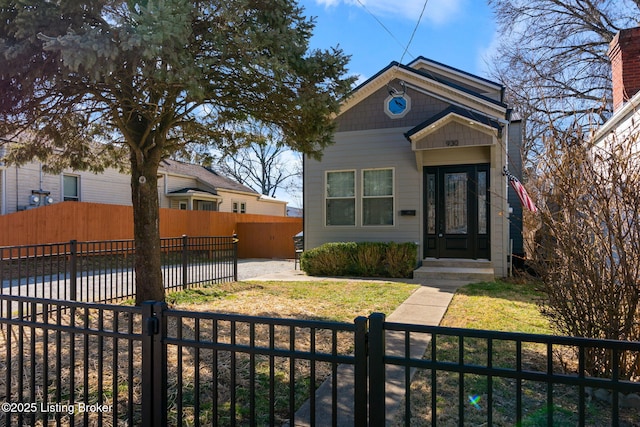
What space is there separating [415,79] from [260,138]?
5316mm

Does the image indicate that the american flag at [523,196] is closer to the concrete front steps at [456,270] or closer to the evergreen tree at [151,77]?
the concrete front steps at [456,270]

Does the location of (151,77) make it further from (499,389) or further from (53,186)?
(53,186)

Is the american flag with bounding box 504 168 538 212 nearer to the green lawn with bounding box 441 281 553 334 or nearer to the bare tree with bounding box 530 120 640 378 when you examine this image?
the green lawn with bounding box 441 281 553 334

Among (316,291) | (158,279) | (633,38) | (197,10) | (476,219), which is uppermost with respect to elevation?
(633,38)

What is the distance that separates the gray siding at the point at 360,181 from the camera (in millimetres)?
10445

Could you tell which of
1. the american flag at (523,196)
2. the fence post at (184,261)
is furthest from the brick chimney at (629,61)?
the fence post at (184,261)

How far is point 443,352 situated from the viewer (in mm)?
4262

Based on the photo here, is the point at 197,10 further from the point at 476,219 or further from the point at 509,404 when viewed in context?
the point at 476,219

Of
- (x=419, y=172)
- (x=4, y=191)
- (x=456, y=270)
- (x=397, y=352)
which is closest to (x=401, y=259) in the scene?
(x=456, y=270)

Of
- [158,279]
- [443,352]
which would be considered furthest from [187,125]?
[443,352]

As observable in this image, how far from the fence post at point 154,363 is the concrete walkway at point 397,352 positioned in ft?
3.19

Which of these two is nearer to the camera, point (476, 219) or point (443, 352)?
point (443, 352)

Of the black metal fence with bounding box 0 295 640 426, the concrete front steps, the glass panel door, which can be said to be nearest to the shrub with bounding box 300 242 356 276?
the concrete front steps

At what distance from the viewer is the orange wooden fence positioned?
1280 cm
